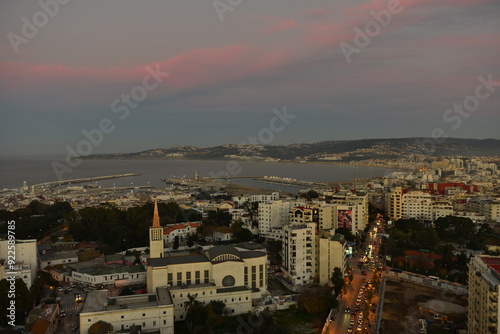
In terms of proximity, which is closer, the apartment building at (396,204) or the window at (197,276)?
the window at (197,276)

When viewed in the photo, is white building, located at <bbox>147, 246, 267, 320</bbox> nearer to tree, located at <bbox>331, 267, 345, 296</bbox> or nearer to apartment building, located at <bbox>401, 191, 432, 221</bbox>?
tree, located at <bbox>331, 267, 345, 296</bbox>

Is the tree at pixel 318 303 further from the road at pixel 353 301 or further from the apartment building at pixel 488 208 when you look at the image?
the apartment building at pixel 488 208

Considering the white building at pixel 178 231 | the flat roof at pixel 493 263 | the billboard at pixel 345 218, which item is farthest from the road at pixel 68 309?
the billboard at pixel 345 218

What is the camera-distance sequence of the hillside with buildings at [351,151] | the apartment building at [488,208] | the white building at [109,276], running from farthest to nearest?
the hillside with buildings at [351,151] < the apartment building at [488,208] < the white building at [109,276]

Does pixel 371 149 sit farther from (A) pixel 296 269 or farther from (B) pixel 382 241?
(A) pixel 296 269

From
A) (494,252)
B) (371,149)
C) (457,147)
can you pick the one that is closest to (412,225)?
(494,252)

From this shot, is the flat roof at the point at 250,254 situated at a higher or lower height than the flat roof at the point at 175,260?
lower
